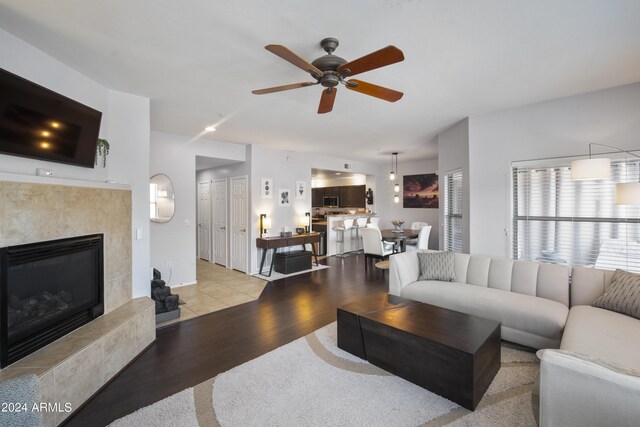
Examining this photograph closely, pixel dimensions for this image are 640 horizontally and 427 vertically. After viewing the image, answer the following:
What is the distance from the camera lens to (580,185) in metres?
3.57

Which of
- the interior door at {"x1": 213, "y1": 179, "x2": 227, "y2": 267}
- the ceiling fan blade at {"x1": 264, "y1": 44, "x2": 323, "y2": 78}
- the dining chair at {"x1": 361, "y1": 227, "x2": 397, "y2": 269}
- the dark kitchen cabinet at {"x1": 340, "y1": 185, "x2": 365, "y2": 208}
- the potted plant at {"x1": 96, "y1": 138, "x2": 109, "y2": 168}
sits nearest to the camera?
the ceiling fan blade at {"x1": 264, "y1": 44, "x2": 323, "y2": 78}

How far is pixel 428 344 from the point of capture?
7.10 feet

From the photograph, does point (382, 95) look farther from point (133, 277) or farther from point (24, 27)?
point (133, 277)

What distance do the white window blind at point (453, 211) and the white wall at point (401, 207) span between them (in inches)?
121

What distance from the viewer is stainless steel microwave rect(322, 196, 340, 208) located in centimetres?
1039

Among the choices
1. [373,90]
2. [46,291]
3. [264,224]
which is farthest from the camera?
[264,224]

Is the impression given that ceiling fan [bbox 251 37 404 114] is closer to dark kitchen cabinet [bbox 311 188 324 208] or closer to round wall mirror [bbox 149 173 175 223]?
round wall mirror [bbox 149 173 175 223]

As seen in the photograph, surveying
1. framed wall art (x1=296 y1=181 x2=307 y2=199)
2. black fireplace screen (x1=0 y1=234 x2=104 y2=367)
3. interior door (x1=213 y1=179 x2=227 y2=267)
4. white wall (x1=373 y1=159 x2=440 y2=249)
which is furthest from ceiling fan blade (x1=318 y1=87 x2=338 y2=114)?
white wall (x1=373 y1=159 x2=440 y2=249)

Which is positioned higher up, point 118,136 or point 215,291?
point 118,136

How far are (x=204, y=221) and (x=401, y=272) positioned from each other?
546cm

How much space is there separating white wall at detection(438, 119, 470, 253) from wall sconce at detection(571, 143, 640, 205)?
1501 mm

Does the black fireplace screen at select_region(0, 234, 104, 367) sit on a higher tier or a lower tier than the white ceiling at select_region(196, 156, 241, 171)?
lower

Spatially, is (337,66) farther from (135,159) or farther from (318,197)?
(318,197)

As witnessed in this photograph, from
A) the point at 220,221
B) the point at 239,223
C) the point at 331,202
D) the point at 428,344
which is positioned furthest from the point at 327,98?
the point at 331,202
